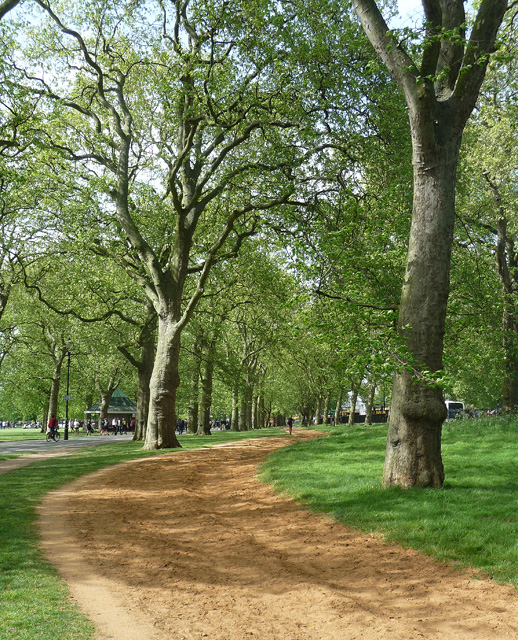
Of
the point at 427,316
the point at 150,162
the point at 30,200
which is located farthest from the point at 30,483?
the point at 150,162

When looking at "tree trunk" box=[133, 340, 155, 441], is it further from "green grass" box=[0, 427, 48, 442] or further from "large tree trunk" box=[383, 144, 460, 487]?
"large tree trunk" box=[383, 144, 460, 487]

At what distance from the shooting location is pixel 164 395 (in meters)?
19.1

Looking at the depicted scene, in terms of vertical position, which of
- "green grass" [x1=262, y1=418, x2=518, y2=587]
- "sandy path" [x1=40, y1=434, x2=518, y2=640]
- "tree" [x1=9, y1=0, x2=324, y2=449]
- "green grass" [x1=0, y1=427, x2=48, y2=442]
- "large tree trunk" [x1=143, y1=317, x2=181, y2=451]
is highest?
"tree" [x1=9, y1=0, x2=324, y2=449]

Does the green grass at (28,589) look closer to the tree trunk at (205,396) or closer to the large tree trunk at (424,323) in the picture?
the large tree trunk at (424,323)

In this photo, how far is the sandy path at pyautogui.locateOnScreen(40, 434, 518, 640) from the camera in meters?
5.00

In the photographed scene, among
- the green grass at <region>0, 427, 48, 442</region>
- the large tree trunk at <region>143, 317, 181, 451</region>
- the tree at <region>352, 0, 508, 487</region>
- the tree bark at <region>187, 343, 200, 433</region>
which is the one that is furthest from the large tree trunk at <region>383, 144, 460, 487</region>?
the green grass at <region>0, 427, 48, 442</region>

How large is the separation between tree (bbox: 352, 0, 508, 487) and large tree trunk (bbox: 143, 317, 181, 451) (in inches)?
442

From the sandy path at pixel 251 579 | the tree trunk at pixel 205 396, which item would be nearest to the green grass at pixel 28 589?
the sandy path at pixel 251 579

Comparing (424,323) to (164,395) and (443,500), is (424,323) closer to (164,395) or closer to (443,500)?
(443,500)

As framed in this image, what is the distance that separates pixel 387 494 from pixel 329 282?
4.51m

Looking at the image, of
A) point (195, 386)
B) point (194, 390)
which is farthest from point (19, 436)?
point (194, 390)

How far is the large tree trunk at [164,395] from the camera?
19.2m

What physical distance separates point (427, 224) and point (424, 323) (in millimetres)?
1814

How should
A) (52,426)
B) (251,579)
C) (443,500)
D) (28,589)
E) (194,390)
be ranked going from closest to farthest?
(28,589)
(251,579)
(443,500)
(52,426)
(194,390)
